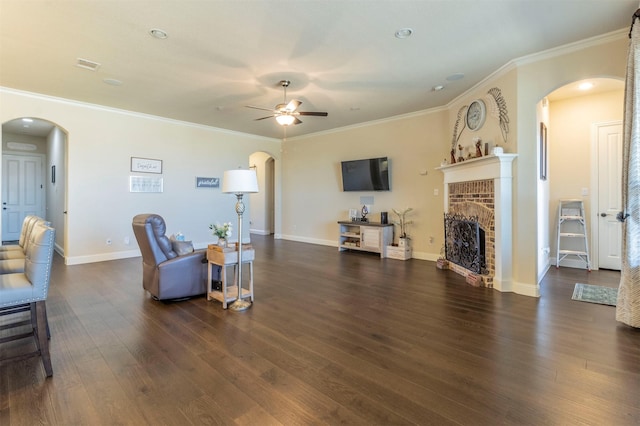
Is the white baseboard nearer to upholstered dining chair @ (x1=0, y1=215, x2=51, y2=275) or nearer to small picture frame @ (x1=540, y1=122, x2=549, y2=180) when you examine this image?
upholstered dining chair @ (x1=0, y1=215, x2=51, y2=275)

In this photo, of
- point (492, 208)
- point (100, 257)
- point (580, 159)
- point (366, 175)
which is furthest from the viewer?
point (366, 175)

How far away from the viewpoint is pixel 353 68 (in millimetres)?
4066

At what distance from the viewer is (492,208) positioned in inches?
167

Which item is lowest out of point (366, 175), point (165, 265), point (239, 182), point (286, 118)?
point (165, 265)

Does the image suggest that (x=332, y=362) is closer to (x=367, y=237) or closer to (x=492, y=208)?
(x=492, y=208)

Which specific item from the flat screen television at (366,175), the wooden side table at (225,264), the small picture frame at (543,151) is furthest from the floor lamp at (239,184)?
the small picture frame at (543,151)

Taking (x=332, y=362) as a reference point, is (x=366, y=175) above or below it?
above

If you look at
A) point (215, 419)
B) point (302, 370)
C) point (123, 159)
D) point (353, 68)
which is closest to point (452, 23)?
point (353, 68)

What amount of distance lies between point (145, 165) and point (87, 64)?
8.83 ft

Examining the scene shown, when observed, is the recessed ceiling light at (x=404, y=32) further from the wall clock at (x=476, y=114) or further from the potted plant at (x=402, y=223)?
the potted plant at (x=402, y=223)

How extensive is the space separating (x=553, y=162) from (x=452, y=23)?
387 cm

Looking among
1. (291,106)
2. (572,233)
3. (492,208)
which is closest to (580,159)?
(572,233)

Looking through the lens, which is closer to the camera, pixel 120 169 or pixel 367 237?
pixel 120 169

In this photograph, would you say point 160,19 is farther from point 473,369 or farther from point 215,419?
point 473,369
